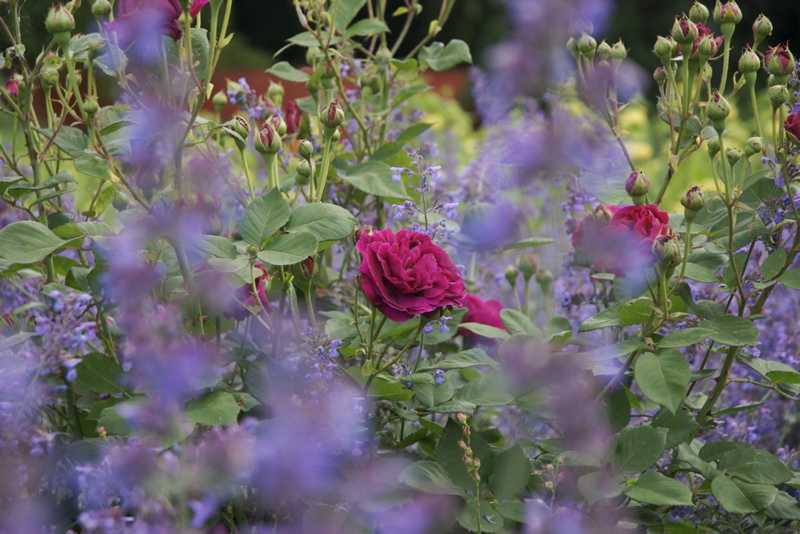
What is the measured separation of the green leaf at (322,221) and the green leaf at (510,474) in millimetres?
276

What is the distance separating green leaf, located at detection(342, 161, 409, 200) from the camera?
3.16 feet

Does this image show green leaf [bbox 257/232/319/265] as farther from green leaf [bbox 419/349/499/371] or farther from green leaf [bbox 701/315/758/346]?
green leaf [bbox 701/315/758/346]

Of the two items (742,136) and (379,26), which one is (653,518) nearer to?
(379,26)

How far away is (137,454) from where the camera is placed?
1.77ft

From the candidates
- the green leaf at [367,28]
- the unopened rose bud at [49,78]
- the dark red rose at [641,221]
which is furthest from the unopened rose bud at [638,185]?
the unopened rose bud at [49,78]

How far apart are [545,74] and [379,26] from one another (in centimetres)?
43

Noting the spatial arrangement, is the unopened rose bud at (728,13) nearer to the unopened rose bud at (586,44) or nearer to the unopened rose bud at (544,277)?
the unopened rose bud at (586,44)

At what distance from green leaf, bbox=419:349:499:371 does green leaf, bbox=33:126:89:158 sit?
1.50ft

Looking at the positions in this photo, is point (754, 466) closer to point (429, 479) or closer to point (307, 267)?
point (429, 479)

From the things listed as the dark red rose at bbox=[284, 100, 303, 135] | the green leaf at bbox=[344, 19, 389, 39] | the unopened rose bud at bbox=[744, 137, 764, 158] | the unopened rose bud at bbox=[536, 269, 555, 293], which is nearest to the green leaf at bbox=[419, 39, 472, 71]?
the green leaf at bbox=[344, 19, 389, 39]

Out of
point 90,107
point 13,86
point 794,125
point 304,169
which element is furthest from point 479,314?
point 13,86

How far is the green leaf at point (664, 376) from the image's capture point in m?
0.70

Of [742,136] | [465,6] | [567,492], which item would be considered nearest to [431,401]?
[567,492]

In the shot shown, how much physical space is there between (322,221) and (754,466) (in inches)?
19.9
